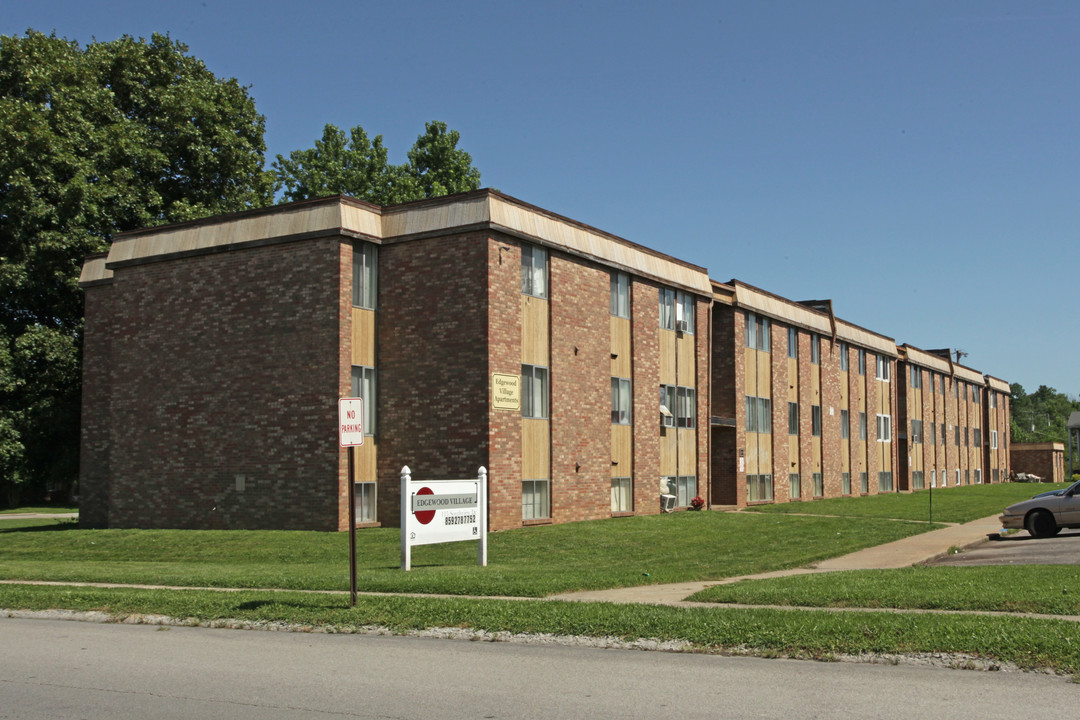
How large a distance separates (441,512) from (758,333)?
88.6 feet

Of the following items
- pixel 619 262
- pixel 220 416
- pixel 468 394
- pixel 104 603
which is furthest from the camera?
pixel 619 262

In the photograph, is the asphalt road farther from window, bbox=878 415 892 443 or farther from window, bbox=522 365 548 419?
window, bbox=878 415 892 443

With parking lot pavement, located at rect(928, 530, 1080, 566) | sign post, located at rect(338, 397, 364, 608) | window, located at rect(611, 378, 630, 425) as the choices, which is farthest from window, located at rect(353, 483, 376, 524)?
sign post, located at rect(338, 397, 364, 608)

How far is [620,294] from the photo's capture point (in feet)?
107

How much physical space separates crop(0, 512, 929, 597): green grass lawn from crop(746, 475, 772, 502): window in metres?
9.87

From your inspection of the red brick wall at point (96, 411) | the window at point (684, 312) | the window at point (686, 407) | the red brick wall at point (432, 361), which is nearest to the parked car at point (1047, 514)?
the window at point (686, 407)

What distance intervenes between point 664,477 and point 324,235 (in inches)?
563

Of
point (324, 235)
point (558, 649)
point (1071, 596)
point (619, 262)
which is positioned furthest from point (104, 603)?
point (619, 262)

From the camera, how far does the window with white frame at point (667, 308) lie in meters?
35.0

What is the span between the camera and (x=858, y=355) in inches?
2165

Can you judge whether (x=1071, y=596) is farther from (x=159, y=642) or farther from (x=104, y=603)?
(x=104, y=603)

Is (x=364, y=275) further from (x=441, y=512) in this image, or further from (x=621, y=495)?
(x=441, y=512)

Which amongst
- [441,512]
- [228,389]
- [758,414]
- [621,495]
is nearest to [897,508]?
[758,414]

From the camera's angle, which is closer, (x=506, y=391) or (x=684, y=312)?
(x=506, y=391)
